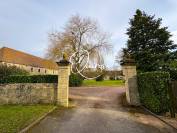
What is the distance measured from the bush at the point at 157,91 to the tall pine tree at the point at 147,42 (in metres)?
6.33

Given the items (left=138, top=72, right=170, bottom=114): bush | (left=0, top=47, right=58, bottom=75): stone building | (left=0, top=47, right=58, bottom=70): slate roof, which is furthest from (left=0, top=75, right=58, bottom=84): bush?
(left=0, top=47, right=58, bottom=70): slate roof

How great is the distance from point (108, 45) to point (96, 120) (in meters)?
32.5

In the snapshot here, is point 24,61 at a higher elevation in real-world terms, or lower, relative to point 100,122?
higher

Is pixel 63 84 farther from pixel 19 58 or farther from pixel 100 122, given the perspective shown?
pixel 19 58

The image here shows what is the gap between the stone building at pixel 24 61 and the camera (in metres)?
48.6

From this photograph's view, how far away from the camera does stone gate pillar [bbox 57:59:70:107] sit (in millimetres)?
13008

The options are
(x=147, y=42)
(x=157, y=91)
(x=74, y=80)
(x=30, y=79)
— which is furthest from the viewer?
(x=74, y=80)

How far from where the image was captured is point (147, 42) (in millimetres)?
18812

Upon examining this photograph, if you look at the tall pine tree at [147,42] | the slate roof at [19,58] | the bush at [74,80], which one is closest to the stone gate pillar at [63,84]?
the tall pine tree at [147,42]

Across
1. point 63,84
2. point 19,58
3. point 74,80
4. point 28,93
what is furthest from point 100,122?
point 19,58

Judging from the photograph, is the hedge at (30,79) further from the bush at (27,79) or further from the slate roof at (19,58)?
the slate roof at (19,58)

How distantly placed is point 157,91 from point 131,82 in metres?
3.26

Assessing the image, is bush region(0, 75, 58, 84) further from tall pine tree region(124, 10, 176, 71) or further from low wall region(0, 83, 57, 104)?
tall pine tree region(124, 10, 176, 71)

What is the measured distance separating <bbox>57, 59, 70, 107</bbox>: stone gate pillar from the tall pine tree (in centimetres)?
691
